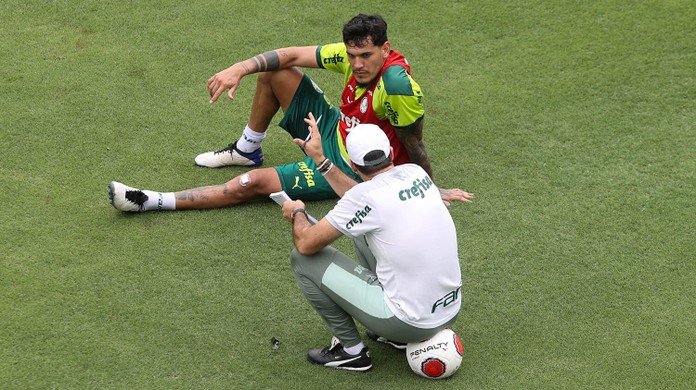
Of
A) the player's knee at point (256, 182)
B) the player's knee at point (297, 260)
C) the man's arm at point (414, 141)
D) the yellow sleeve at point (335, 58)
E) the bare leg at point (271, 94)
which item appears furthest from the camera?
the bare leg at point (271, 94)

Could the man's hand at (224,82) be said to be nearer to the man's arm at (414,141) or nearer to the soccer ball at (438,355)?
the man's arm at (414,141)

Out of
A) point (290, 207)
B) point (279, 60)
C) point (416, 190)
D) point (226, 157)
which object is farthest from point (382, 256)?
point (226, 157)

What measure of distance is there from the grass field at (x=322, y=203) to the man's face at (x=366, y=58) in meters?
1.20

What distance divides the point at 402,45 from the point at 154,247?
3438 millimetres

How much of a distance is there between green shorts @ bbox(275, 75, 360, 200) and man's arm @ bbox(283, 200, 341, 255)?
1.38m

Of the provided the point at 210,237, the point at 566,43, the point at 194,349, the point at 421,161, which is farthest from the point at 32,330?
the point at 566,43

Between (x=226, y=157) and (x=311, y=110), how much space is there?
818mm

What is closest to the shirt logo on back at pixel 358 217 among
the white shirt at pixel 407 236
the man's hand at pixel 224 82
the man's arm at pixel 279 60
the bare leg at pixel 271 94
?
Answer: the white shirt at pixel 407 236

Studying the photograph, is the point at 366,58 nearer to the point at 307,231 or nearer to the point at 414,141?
the point at 414,141

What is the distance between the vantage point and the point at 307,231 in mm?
5832

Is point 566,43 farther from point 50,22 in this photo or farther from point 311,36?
point 50,22

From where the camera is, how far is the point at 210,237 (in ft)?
23.4

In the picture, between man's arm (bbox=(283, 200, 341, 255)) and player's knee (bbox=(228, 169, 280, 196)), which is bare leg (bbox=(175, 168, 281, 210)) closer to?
player's knee (bbox=(228, 169, 280, 196))

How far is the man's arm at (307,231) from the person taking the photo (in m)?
5.75
